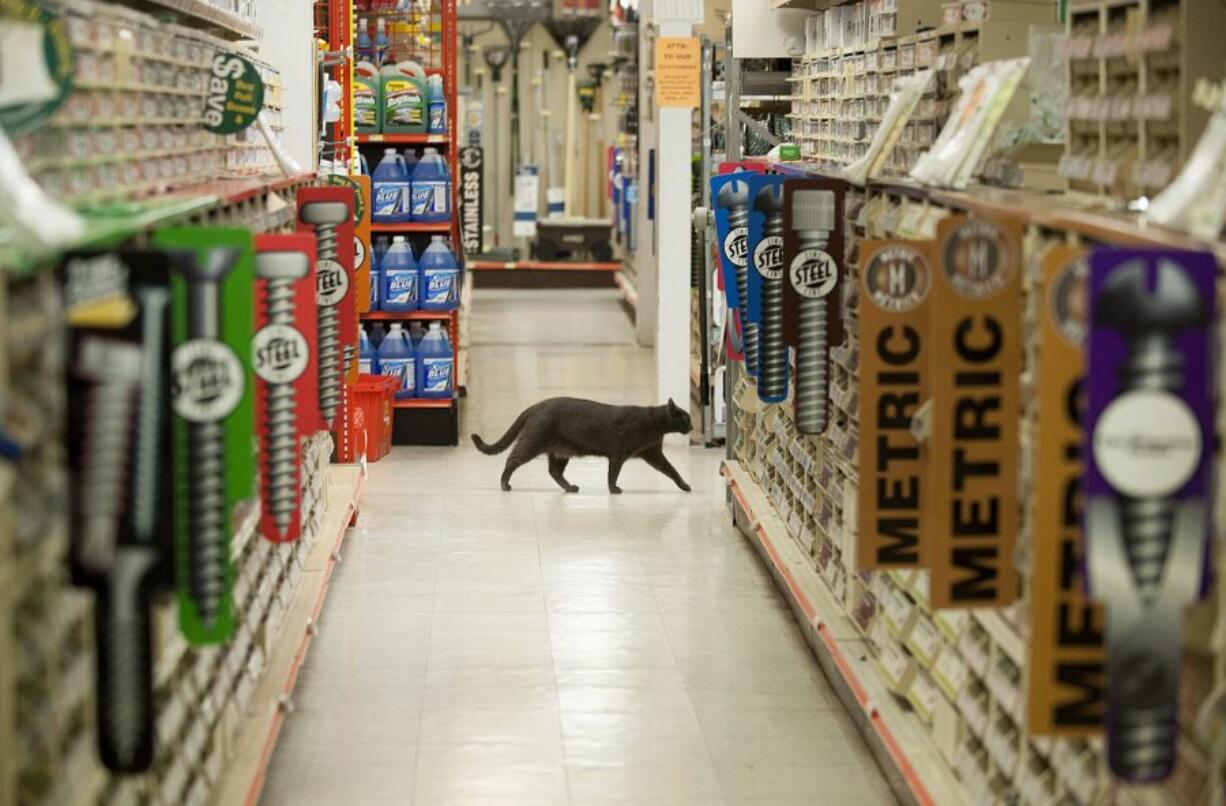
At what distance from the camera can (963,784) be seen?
4172 mm

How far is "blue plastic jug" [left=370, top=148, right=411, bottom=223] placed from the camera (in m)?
10.5

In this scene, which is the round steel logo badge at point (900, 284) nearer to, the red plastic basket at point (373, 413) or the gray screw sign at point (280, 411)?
the gray screw sign at point (280, 411)

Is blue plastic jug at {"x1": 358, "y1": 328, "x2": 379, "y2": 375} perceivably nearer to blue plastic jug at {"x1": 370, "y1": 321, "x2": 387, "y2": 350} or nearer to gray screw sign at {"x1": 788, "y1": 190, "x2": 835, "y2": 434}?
blue plastic jug at {"x1": 370, "y1": 321, "x2": 387, "y2": 350}

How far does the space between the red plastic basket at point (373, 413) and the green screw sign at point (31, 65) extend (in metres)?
6.41

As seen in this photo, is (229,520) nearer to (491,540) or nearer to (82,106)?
(82,106)

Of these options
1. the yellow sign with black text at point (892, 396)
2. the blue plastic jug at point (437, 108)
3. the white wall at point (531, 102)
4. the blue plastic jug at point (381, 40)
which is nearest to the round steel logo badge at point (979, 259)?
the yellow sign with black text at point (892, 396)

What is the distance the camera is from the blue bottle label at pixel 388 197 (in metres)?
10.5

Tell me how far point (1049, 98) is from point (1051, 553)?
1.99 meters

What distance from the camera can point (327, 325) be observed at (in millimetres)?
5340

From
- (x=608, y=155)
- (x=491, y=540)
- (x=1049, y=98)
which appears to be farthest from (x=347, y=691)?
(x=608, y=155)

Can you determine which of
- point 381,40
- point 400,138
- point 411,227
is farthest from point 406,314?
point 381,40

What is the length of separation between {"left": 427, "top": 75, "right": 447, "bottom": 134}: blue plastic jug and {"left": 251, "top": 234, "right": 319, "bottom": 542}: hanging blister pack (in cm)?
656

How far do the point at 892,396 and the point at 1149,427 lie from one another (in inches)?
64.2

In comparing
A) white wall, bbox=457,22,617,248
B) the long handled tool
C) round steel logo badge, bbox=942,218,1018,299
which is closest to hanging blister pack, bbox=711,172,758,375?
round steel logo badge, bbox=942,218,1018,299
